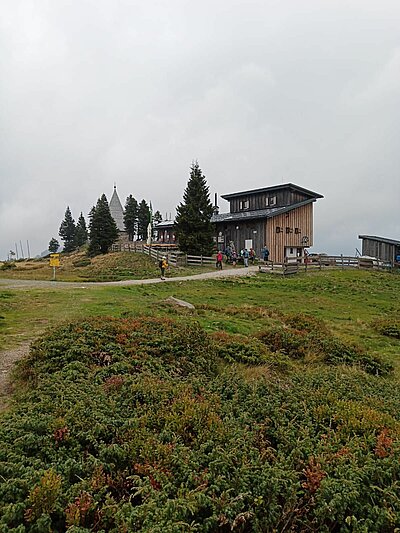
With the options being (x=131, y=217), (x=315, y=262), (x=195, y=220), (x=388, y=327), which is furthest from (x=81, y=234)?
(x=388, y=327)

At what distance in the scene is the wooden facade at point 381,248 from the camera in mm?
39750

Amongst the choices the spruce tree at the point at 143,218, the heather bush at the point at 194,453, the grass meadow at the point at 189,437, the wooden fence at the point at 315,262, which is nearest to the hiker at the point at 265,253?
the wooden fence at the point at 315,262

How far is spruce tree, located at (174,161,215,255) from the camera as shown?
38.0 meters

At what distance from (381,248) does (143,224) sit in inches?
1947

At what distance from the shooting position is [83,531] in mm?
2895

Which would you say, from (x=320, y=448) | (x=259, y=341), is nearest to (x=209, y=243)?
(x=259, y=341)

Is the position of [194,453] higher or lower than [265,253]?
lower

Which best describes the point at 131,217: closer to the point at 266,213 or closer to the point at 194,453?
the point at 266,213

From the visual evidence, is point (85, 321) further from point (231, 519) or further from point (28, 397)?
point (231, 519)

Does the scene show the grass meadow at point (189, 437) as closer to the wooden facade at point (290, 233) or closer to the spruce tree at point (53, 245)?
the wooden facade at point (290, 233)

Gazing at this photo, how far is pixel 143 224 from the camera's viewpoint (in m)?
79.1

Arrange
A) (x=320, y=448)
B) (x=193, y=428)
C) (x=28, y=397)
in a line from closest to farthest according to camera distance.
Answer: (x=320, y=448) < (x=193, y=428) < (x=28, y=397)

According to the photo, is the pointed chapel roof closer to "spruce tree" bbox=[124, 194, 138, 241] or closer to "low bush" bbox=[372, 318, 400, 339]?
"spruce tree" bbox=[124, 194, 138, 241]

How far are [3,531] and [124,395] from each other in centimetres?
252
